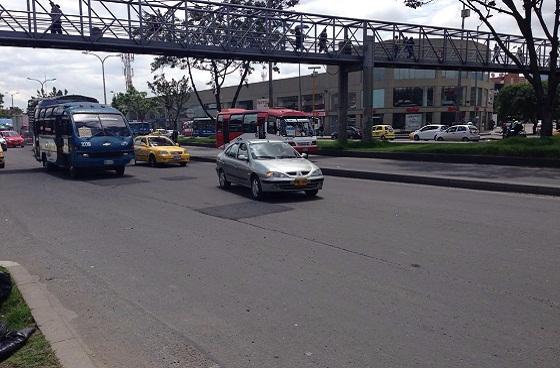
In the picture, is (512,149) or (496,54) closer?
(512,149)

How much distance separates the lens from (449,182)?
15.4 meters

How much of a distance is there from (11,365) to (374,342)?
2904mm

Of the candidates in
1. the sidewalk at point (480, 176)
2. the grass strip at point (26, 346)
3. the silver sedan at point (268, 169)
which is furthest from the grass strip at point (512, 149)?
the grass strip at point (26, 346)

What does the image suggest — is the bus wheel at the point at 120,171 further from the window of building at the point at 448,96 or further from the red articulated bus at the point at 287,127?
the window of building at the point at 448,96

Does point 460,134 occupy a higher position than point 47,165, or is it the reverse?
point 460,134

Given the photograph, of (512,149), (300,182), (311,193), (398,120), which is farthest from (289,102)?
(300,182)

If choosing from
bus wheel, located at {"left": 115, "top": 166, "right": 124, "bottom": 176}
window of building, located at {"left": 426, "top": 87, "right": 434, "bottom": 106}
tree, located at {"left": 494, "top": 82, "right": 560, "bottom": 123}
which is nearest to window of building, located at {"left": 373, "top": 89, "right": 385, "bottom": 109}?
window of building, located at {"left": 426, "top": 87, "right": 434, "bottom": 106}

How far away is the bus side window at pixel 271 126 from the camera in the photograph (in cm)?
2750

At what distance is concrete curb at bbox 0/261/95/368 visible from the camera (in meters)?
3.91

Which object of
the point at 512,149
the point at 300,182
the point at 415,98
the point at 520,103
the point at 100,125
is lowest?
the point at 300,182

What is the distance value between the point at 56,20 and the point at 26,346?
74.9 ft

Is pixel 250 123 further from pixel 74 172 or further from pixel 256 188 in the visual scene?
pixel 256 188

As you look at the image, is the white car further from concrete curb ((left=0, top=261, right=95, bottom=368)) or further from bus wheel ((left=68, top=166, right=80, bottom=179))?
concrete curb ((left=0, top=261, right=95, bottom=368))

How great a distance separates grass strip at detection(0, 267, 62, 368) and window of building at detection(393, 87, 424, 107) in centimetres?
6686
